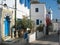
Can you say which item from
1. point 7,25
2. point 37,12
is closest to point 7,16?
point 7,25

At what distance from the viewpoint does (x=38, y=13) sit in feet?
144

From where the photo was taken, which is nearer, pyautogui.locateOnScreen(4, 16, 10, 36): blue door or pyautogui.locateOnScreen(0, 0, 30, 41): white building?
pyautogui.locateOnScreen(0, 0, 30, 41): white building

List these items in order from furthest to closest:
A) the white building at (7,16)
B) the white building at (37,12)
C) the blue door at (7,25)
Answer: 1. the white building at (37,12)
2. the blue door at (7,25)
3. the white building at (7,16)

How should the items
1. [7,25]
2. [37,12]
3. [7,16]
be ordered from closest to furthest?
[7,16] → [7,25] → [37,12]

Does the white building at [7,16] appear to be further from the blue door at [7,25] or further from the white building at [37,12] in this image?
the white building at [37,12]

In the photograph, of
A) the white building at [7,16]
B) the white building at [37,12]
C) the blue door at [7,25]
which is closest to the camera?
the white building at [7,16]

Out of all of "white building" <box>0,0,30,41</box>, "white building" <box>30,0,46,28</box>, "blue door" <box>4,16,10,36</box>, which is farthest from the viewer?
"white building" <box>30,0,46,28</box>

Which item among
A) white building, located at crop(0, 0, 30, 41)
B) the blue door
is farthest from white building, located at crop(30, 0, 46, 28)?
the blue door

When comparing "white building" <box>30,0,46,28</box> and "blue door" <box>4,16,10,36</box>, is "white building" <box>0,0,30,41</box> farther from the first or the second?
"white building" <box>30,0,46,28</box>

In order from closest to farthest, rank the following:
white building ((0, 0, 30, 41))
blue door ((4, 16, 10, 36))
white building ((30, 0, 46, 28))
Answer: white building ((0, 0, 30, 41)), blue door ((4, 16, 10, 36)), white building ((30, 0, 46, 28))

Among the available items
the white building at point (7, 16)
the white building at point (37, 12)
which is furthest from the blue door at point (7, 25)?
the white building at point (37, 12)

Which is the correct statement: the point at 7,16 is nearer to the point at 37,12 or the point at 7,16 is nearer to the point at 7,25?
the point at 7,25

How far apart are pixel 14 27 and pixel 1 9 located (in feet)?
15.9

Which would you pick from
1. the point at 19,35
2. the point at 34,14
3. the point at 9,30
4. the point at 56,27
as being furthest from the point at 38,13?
the point at 9,30
